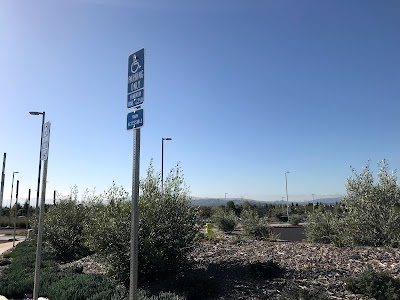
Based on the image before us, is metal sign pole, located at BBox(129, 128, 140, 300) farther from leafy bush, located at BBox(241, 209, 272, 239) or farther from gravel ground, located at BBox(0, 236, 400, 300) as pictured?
leafy bush, located at BBox(241, 209, 272, 239)

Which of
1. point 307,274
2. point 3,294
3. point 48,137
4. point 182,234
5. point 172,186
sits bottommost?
point 3,294

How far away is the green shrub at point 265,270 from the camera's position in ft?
27.1

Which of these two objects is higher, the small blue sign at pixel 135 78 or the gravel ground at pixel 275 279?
the small blue sign at pixel 135 78

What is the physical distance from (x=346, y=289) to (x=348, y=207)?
5692 mm

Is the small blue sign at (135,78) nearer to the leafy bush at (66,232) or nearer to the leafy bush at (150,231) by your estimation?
the leafy bush at (150,231)

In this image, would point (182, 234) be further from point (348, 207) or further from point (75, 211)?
point (75, 211)

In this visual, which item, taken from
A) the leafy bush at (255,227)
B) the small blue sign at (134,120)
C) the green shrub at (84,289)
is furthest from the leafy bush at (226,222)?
the small blue sign at (134,120)

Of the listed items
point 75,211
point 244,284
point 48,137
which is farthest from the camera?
point 75,211

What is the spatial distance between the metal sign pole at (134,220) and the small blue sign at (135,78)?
36cm

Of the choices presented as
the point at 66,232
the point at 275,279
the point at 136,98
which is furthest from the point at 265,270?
the point at 66,232

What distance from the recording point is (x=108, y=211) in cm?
966

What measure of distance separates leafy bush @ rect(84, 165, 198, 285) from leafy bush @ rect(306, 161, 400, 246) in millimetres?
5016

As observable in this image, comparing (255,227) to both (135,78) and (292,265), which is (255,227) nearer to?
(292,265)

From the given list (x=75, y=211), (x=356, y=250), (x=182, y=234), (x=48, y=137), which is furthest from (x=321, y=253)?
(x=75, y=211)
